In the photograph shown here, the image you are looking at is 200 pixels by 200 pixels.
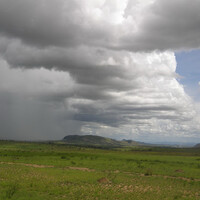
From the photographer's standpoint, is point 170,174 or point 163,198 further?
point 170,174

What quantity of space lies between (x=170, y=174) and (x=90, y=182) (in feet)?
75.4

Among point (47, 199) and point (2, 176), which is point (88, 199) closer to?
point (47, 199)

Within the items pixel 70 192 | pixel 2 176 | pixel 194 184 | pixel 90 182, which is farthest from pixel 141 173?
pixel 2 176

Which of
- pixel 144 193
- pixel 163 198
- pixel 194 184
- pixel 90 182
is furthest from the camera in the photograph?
pixel 194 184

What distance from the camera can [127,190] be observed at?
32406 millimetres

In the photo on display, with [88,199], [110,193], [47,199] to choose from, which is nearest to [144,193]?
[110,193]

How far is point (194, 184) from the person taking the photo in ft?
133

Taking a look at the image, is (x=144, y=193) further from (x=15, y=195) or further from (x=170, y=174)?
(x=170, y=174)

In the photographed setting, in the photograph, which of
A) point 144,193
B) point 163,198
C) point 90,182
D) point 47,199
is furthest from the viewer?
point 90,182

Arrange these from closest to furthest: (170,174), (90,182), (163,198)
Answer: (163,198)
(90,182)
(170,174)

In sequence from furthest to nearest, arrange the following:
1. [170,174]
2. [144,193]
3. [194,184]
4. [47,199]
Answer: [170,174] → [194,184] → [144,193] → [47,199]

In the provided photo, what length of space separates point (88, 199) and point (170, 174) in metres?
31.2

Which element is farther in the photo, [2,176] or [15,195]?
[2,176]

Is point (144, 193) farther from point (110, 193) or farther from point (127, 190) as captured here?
point (110, 193)
